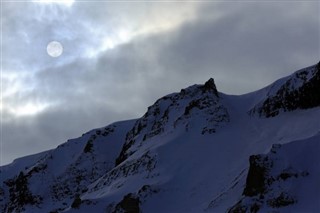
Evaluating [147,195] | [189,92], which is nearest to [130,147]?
[189,92]

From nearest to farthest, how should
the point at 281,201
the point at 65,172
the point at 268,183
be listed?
the point at 281,201
the point at 268,183
the point at 65,172

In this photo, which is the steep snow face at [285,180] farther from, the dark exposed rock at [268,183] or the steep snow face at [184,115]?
the steep snow face at [184,115]

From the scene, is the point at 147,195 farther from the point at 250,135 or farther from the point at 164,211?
the point at 250,135

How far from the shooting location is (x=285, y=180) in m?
59.1

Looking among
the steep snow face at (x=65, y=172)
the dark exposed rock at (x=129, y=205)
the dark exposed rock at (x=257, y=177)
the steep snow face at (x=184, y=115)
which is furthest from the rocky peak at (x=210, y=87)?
the dark exposed rock at (x=257, y=177)

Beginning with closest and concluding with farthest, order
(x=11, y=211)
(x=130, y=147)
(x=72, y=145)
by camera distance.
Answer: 1. (x=130, y=147)
2. (x=11, y=211)
3. (x=72, y=145)

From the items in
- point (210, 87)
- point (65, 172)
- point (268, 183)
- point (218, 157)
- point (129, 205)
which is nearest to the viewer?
point (268, 183)

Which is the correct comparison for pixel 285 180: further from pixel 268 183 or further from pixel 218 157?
pixel 218 157

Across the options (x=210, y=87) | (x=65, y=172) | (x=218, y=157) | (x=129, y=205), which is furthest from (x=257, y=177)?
(x=65, y=172)

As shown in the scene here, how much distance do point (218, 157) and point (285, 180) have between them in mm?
19677

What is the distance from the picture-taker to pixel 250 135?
8150 cm

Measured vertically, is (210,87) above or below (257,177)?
above

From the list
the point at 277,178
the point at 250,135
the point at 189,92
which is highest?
the point at 189,92

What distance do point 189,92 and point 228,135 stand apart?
63.5ft
